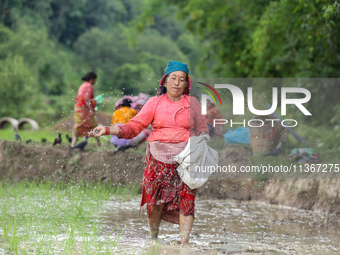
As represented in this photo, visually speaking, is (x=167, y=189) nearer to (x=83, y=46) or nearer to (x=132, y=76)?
(x=132, y=76)

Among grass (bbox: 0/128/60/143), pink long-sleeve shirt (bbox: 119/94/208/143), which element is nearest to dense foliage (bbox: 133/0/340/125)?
pink long-sleeve shirt (bbox: 119/94/208/143)

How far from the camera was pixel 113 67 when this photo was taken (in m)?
71.2

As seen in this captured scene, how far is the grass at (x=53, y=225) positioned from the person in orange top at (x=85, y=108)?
2.16 metres

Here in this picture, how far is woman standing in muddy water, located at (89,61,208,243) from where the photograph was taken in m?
4.14

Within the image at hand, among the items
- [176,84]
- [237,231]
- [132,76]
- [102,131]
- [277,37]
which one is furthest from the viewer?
[132,76]

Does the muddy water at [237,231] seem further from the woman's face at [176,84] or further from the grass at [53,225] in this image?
the woman's face at [176,84]

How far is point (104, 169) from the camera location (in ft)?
25.0

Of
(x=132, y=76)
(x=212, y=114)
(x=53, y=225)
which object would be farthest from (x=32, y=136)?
(x=132, y=76)

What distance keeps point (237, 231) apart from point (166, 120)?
1602 millimetres

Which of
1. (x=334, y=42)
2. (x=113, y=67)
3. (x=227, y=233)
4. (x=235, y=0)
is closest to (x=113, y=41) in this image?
(x=113, y=67)

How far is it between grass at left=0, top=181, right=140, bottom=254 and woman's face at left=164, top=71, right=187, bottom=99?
4.49ft

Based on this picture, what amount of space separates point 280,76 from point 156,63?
189 ft

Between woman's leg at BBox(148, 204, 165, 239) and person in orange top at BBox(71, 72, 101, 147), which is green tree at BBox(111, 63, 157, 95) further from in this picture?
woman's leg at BBox(148, 204, 165, 239)

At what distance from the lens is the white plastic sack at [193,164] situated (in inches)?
158
